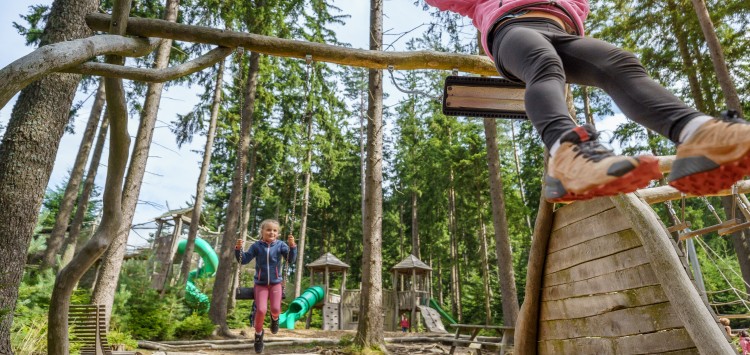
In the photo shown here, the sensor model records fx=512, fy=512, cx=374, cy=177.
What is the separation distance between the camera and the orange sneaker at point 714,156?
4.23 feet

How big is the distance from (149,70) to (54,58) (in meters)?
0.77

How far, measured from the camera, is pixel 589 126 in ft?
5.10

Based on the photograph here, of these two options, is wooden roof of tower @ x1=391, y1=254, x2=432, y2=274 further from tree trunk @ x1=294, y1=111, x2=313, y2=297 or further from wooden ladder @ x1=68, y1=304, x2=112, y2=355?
wooden ladder @ x1=68, y1=304, x2=112, y2=355

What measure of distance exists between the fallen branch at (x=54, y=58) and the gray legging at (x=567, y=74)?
2029 mm

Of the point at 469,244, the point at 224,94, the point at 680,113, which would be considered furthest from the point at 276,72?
the point at 469,244

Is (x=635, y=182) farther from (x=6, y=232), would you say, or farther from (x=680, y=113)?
(x=6, y=232)

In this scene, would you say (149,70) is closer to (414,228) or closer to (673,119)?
(673,119)

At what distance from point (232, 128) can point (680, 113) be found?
1684 centimetres

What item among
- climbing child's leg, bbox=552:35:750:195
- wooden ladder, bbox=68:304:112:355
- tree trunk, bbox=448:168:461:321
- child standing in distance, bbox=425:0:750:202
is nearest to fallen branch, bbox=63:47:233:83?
child standing in distance, bbox=425:0:750:202

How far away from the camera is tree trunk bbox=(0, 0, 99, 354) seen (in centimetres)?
339

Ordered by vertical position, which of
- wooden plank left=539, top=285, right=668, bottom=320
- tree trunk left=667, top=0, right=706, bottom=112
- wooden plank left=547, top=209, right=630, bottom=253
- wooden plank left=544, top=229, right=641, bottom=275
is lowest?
wooden plank left=539, top=285, right=668, bottom=320

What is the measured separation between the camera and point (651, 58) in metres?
13.3

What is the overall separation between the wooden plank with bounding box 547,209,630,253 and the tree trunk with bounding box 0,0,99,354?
355cm

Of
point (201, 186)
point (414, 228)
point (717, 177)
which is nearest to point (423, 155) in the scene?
point (414, 228)
